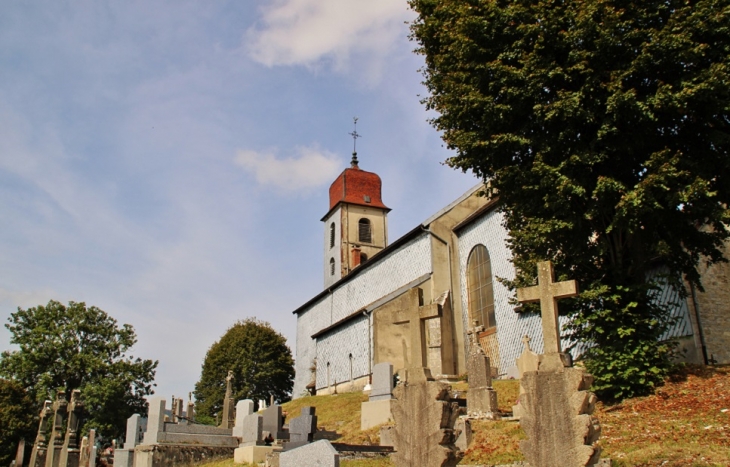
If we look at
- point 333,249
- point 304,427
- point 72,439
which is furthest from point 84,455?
point 333,249

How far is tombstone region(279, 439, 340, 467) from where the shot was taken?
23.4 feet

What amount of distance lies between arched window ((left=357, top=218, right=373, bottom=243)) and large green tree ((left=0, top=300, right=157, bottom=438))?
669 inches

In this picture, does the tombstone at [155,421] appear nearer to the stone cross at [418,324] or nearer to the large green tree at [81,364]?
the stone cross at [418,324]

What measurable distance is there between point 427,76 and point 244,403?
10606 mm

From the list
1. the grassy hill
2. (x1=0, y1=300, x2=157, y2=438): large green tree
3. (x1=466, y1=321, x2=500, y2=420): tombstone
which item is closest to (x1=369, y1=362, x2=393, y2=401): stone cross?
the grassy hill

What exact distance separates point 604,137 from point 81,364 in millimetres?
33284

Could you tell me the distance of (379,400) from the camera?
1568cm

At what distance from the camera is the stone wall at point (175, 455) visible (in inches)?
572

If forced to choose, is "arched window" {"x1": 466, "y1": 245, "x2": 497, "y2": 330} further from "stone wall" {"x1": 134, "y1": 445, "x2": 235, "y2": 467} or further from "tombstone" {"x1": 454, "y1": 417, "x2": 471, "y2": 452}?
"tombstone" {"x1": 454, "y1": 417, "x2": 471, "y2": 452}

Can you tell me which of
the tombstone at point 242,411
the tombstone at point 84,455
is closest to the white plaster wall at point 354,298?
the tombstone at point 84,455

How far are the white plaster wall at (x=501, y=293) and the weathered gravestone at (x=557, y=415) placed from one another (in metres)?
14.6

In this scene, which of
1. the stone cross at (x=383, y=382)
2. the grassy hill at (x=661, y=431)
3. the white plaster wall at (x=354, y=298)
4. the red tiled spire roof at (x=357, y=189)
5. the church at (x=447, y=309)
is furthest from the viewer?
the red tiled spire roof at (x=357, y=189)

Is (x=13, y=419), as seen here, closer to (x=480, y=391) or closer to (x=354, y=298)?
(x=354, y=298)

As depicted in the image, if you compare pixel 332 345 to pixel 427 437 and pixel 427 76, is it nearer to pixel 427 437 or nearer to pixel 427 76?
pixel 427 76
